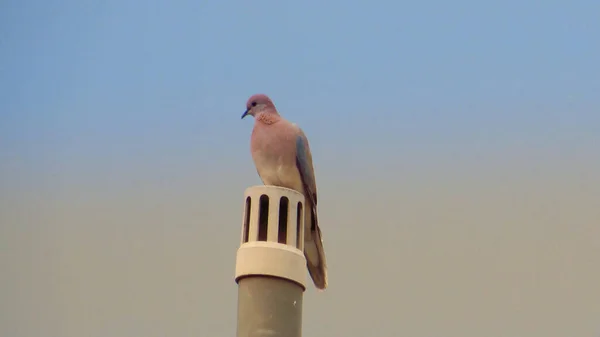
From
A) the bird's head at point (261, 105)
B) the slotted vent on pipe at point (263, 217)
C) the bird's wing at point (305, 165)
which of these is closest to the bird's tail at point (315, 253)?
the bird's wing at point (305, 165)

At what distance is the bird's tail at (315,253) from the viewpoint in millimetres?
11820

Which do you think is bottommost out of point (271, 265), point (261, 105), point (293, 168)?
point (271, 265)

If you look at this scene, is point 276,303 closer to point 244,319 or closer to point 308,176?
point 244,319

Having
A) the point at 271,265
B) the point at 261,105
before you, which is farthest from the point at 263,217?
the point at 261,105

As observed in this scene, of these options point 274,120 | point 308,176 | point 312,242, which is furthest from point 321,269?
point 274,120

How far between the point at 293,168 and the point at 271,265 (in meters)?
1.71

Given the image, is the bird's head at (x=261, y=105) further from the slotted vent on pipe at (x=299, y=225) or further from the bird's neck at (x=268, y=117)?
the slotted vent on pipe at (x=299, y=225)

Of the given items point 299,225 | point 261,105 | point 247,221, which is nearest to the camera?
point 247,221

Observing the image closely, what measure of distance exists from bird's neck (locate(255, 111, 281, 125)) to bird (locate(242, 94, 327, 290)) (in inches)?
0.9

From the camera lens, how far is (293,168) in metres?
11.9

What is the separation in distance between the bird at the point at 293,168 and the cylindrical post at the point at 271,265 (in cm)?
74

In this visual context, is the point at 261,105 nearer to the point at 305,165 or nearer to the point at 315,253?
the point at 305,165

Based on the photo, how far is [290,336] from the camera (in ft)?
33.7

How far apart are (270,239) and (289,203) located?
488 mm
